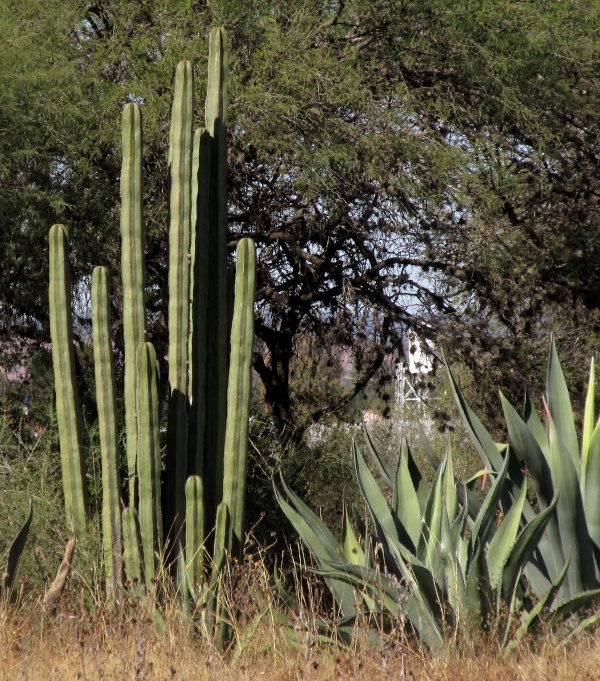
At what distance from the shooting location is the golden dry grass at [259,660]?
2.68 metres

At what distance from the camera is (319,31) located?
5934 millimetres

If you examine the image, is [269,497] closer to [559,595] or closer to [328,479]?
[328,479]

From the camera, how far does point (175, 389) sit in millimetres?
3957

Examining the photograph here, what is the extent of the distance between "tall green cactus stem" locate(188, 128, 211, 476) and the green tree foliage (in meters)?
1.23

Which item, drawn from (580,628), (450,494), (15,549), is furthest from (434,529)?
(15,549)

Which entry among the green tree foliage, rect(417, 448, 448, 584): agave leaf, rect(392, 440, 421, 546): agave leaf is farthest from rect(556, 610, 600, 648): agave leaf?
the green tree foliage

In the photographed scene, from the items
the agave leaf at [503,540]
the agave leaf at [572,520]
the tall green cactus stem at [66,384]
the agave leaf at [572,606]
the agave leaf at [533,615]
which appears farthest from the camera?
the tall green cactus stem at [66,384]

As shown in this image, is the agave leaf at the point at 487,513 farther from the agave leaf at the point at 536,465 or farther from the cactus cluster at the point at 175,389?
the cactus cluster at the point at 175,389

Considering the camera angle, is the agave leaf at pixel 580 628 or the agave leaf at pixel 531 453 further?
the agave leaf at pixel 531 453

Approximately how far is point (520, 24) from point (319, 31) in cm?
163

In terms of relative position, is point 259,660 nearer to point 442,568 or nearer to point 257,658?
point 257,658

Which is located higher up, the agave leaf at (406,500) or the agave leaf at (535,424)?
the agave leaf at (535,424)

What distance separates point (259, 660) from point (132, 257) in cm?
211

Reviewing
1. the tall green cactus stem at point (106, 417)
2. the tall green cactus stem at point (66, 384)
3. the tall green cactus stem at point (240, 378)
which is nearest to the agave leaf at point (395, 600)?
the tall green cactus stem at point (240, 378)
